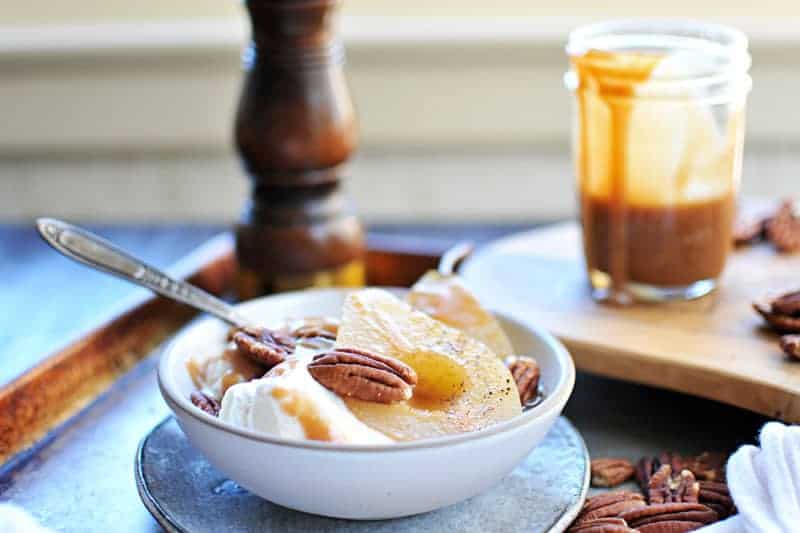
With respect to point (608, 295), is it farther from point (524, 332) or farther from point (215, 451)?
point (215, 451)

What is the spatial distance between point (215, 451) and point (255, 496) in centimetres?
6

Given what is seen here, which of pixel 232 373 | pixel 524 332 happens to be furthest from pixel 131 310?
pixel 524 332

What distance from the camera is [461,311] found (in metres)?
0.80

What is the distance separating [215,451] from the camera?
66 cm

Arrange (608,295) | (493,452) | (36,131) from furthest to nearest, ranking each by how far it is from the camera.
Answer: (36,131)
(608,295)
(493,452)

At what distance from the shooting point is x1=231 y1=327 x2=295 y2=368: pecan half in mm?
724

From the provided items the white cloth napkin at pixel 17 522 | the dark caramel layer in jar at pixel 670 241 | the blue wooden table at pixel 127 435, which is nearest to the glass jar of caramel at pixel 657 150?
the dark caramel layer in jar at pixel 670 241

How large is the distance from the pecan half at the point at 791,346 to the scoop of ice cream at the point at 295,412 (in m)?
0.32

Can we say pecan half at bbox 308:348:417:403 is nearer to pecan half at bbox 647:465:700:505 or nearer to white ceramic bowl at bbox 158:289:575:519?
white ceramic bowl at bbox 158:289:575:519

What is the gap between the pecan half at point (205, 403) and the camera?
696 millimetres

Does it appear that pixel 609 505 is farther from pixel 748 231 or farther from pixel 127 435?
pixel 748 231

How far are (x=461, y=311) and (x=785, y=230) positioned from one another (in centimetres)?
43

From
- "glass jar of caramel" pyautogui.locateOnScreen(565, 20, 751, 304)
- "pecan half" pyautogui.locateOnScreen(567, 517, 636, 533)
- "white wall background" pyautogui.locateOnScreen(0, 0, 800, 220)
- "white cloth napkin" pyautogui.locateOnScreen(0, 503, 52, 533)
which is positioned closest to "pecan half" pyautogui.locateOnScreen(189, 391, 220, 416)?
"white cloth napkin" pyautogui.locateOnScreen(0, 503, 52, 533)

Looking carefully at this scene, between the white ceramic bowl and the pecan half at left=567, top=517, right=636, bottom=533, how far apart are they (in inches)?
2.5
